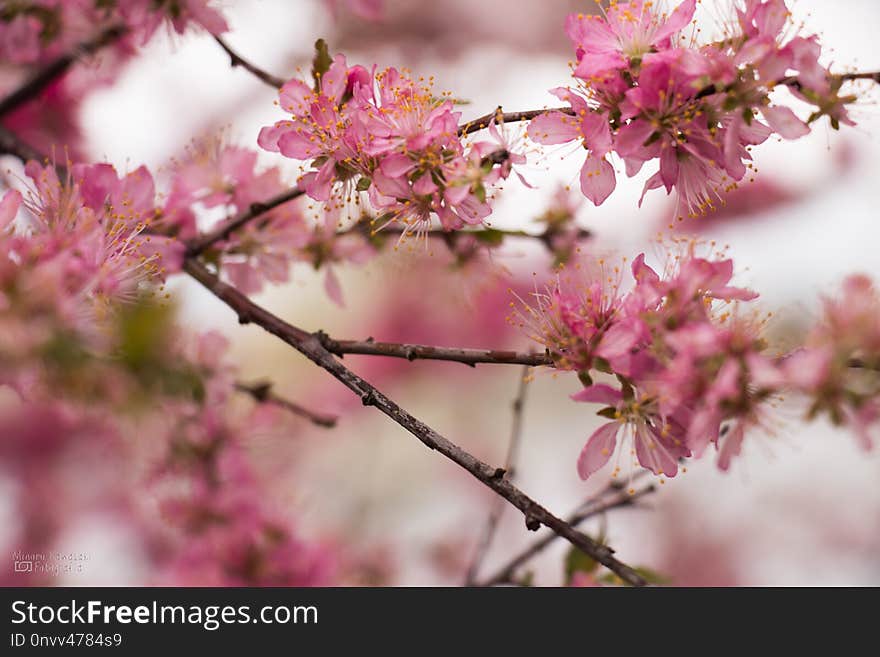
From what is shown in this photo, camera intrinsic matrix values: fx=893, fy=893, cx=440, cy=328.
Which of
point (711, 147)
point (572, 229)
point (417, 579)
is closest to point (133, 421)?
point (711, 147)

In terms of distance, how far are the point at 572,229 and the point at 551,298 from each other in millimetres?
386

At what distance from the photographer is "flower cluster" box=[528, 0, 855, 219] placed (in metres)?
0.66

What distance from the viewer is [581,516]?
1.04 metres

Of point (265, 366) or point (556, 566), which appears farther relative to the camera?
point (265, 366)

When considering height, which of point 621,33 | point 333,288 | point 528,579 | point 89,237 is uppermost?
point 333,288

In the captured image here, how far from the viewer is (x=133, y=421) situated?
50cm

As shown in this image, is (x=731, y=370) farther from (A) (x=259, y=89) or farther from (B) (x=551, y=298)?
(A) (x=259, y=89)

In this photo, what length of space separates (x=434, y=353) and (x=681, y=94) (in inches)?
10.8

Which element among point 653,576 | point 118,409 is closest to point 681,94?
point 118,409

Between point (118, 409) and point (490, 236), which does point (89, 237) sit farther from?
point (490, 236)

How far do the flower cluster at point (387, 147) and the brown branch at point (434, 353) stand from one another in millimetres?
107

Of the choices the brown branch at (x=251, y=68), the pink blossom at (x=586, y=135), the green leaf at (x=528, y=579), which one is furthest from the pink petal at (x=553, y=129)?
the green leaf at (x=528, y=579)
